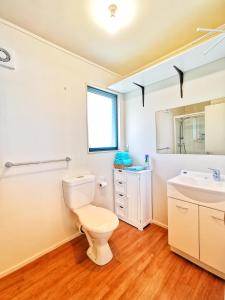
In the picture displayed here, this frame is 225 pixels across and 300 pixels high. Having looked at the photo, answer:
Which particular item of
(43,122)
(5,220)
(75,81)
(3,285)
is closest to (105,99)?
(75,81)

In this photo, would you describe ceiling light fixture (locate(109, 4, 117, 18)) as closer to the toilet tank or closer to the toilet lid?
the toilet tank

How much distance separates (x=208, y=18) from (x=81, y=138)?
1795 mm

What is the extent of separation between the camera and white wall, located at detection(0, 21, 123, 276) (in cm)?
146

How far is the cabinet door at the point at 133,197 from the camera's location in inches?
83.1

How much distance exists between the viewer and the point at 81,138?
2029 mm

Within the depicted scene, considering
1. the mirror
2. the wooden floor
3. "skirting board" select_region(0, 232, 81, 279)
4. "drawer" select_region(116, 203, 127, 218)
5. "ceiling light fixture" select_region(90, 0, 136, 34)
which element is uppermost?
"ceiling light fixture" select_region(90, 0, 136, 34)

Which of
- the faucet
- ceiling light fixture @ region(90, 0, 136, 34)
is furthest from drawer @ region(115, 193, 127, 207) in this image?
ceiling light fixture @ region(90, 0, 136, 34)

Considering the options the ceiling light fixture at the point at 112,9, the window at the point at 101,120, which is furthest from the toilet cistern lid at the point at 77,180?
the ceiling light fixture at the point at 112,9

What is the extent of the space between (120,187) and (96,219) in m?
0.80

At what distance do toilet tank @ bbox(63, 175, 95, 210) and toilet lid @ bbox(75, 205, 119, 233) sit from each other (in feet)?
0.28

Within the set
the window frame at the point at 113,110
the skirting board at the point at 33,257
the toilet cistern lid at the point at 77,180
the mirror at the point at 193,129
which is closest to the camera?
the skirting board at the point at 33,257

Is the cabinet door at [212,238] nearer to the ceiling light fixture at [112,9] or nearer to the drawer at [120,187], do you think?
the drawer at [120,187]

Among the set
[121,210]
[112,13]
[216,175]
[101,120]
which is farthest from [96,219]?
[112,13]

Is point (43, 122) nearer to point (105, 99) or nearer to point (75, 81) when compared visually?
point (75, 81)
